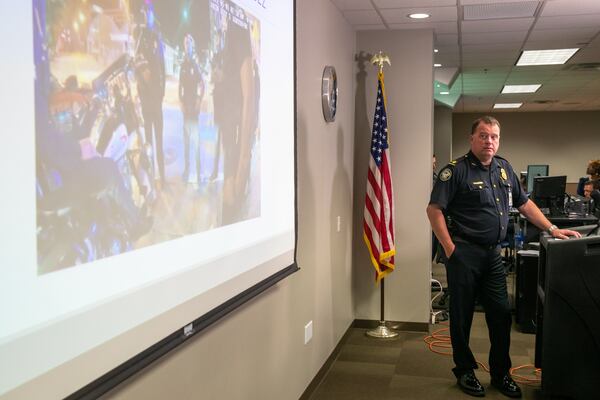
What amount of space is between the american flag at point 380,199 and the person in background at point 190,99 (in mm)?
2843

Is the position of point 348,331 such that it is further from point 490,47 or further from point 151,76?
point 151,76

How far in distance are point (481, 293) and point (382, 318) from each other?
1.38 m

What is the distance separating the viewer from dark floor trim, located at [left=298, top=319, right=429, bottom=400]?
3525 mm

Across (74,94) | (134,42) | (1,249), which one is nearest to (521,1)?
(134,42)

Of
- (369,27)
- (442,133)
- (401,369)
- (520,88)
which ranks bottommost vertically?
(401,369)

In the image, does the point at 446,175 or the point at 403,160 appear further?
the point at 403,160

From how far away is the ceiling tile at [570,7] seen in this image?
4.13 metres

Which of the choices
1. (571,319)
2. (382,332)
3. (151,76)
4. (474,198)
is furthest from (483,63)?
(151,76)

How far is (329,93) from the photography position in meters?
3.72

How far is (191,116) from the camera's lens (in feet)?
5.81

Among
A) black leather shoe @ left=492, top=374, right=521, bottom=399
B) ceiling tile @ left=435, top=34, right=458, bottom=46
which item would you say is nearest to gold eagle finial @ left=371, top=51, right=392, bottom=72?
ceiling tile @ left=435, top=34, right=458, bottom=46

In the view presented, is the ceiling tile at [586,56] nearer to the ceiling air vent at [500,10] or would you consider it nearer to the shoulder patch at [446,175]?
the ceiling air vent at [500,10]

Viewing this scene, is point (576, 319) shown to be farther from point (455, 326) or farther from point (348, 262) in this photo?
point (348, 262)

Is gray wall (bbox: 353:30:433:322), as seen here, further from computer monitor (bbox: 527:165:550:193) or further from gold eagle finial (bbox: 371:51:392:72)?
computer monitor (bbox: 527:165:550:193)
